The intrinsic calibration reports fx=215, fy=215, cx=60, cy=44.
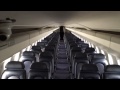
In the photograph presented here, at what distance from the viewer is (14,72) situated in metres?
5.54

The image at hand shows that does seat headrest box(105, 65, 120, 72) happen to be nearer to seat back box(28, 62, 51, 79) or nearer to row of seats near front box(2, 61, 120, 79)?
row of seats near front box(2, 61, 120, 79)

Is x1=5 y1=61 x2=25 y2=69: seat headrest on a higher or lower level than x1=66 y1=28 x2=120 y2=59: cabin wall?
lower

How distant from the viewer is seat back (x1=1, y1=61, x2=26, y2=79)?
18.0ft

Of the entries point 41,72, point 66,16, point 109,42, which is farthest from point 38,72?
point 66,16

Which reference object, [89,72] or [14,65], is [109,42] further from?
[14,65]

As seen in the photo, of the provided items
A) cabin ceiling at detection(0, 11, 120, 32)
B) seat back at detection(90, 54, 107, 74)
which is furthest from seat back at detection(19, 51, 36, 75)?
cabin ceiling at detection(0, 11, 120, 32)
